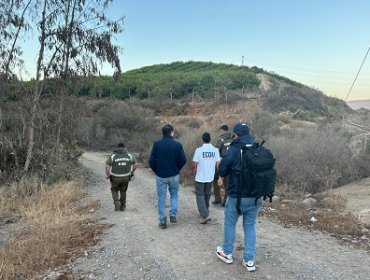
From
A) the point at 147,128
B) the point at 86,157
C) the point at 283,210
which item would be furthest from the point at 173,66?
the point at 283,210

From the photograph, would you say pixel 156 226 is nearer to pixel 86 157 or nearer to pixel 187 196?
pixel 187 196

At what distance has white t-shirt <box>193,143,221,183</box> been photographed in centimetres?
848

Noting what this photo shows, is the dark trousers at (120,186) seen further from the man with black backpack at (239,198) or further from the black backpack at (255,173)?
the black backpack at (255,173)

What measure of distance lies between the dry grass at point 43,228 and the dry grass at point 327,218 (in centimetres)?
406

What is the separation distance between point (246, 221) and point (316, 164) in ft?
25.6

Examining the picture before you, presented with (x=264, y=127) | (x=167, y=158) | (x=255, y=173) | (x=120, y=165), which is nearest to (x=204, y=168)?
(x=167, y=158)

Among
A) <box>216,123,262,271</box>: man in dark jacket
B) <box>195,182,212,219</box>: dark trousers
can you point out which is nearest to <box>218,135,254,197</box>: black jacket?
<box>216,123,262,271</box>: man in dark jacket

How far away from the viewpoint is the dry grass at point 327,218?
8.02 m

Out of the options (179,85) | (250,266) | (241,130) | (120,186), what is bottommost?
(250,266)

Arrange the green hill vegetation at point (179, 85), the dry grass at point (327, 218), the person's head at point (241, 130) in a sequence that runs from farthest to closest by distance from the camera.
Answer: the green hill vegetation at point (179, 85), the dry grass at point (327, 218), the person's head at point (241, 130)

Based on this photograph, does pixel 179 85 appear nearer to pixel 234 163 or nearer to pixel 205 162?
pixel 205 162

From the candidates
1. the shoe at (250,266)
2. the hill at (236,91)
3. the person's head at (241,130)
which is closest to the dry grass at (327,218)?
the shoe at (250,266)

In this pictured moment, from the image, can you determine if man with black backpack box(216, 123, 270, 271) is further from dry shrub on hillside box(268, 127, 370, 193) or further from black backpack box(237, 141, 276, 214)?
dry shrub on hillside box(268, 127, 370, 193)

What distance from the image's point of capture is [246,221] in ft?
19.7
